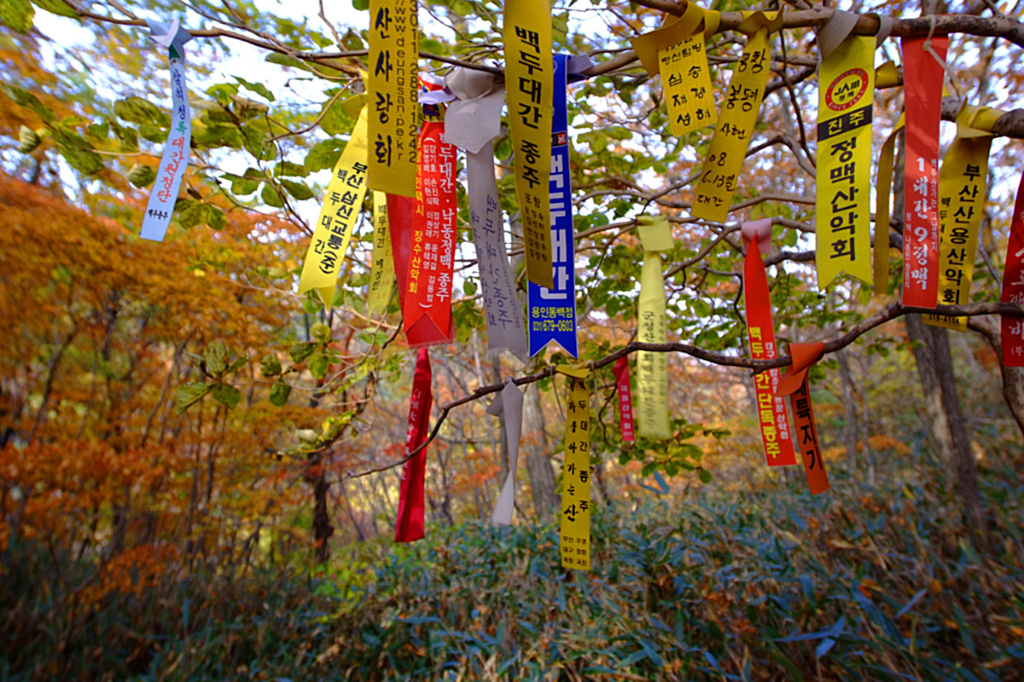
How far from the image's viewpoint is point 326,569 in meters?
5.49

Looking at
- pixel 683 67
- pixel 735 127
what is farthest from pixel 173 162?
pixel 735 127

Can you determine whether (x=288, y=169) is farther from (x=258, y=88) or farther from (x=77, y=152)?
(x=77, y=152)

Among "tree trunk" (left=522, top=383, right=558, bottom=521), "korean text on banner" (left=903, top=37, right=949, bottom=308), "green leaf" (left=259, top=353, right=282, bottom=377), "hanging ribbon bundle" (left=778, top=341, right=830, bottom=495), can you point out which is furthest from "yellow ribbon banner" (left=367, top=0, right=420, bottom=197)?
"tree trunk" (left=522, top=383, right=558, bottom=521)

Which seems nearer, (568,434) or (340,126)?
(568,434)

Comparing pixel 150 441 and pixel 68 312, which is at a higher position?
pixel 68 312

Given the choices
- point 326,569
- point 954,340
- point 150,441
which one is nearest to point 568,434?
point 326,569

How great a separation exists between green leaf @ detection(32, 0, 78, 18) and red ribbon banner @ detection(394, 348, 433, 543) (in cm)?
110

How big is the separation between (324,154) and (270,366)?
32.8 inches

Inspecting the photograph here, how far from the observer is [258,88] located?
1.28m

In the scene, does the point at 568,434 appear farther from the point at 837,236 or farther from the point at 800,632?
the point at 800,632

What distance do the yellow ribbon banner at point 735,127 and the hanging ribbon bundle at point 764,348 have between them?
0.61m

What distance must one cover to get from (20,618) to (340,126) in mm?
4471

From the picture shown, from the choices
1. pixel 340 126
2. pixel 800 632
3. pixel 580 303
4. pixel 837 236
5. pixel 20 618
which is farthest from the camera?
pixel 20 618

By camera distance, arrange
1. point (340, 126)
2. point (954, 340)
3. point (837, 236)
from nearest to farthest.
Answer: point (837, 236) → point (340, 126) → point (954, 340)
